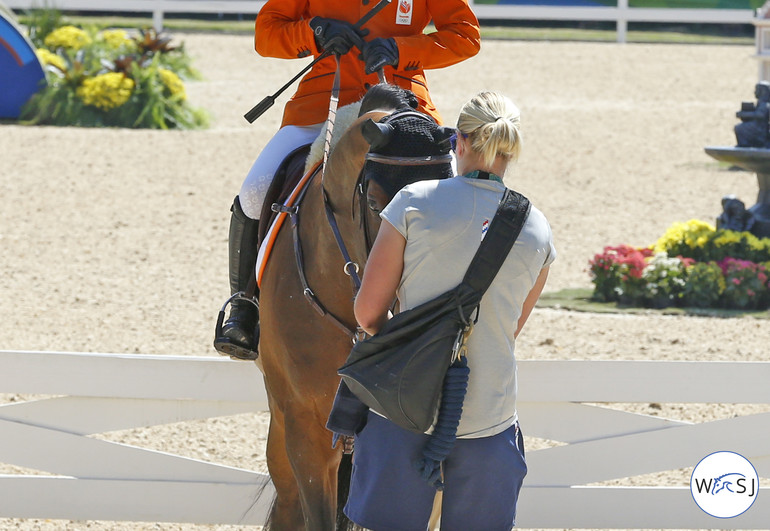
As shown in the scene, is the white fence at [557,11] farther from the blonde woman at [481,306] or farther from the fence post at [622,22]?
the blonde woman at [481,306]

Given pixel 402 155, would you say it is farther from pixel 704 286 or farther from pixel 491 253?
pixel 704 286

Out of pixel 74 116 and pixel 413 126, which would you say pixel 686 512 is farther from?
pixel 74 116

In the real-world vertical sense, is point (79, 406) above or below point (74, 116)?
below

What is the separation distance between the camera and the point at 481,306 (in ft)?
9.02

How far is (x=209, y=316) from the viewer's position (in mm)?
8289

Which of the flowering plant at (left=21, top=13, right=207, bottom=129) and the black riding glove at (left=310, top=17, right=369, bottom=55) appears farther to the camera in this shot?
the flowering plant at (left=21, top=13, right=207, bottom=129)

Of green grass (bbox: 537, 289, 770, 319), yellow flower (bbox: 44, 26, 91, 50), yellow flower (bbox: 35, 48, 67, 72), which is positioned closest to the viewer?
green grass (bbox: 537, 289, 770, 319)

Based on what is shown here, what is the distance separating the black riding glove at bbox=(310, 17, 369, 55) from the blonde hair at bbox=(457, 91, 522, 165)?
1.01 meters

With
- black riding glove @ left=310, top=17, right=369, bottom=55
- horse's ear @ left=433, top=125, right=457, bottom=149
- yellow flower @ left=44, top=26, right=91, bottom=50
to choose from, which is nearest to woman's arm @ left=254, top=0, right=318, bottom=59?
black riding glove @ left=310, top=17, right=369, bottom=55

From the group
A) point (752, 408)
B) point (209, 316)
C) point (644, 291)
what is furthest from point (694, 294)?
point (209, 316)

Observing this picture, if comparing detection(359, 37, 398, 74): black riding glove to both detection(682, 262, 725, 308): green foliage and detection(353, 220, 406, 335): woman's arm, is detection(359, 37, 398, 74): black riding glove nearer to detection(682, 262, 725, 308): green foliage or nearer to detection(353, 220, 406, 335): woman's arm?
detection(353, 220, 406, 335): woman's arm

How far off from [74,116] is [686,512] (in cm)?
1172

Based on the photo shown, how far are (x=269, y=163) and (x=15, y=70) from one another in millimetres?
11416

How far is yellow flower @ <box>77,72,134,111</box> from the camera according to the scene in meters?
14.4
